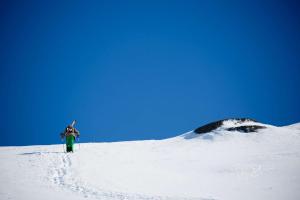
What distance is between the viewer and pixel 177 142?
1081 inches

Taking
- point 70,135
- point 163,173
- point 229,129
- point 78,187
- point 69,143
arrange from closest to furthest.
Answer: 1. point 78,187
2. point 163,173
3. point 69,143
4. point 70,135
5. point 229,129

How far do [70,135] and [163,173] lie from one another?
9735 mm

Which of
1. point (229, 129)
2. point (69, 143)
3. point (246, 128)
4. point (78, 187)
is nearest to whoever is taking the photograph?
point (78, 187)

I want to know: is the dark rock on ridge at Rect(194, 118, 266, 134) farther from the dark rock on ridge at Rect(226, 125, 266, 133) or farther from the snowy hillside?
the snowy hillside

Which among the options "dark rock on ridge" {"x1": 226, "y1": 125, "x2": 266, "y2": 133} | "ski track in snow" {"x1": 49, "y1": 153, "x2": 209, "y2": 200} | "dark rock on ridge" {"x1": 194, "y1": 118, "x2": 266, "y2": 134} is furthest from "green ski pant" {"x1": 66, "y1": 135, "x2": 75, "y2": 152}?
"dark rock on ridge" {"x1": 226, "y1": 125, "x2": 266, "y2": 133}

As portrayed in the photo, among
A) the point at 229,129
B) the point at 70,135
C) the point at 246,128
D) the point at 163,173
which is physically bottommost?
the point at 163,173

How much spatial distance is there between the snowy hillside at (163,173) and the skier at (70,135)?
1.48m

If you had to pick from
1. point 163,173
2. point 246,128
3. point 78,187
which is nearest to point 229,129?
point 246,128

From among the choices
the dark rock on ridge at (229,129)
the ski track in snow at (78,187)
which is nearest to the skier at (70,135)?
the ski track in snow at (78,187)

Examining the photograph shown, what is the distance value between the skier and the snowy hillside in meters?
1.48

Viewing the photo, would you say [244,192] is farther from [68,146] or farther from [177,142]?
[177,142]

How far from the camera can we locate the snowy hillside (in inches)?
443

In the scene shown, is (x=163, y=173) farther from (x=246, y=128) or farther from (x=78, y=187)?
(x=246, y=128)

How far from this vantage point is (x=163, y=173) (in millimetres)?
15070
